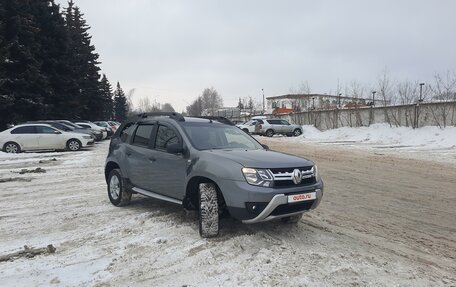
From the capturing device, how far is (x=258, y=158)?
5.57 m

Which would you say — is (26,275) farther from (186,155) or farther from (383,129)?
(383,129)

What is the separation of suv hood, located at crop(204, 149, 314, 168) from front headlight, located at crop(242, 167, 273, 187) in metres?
0.07

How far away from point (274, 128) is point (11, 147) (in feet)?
76.1

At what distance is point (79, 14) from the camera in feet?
166

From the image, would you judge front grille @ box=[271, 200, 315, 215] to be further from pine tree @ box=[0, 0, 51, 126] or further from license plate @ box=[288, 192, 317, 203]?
pine tree @ box=[0, 0, 51, 126]

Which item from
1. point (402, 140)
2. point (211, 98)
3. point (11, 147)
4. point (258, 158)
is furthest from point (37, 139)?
point (211, 98)

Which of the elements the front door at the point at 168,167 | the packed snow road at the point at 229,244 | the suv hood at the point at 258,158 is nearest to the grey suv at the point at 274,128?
the packed snow road at the point at 229,244

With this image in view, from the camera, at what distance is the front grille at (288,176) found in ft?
17.2

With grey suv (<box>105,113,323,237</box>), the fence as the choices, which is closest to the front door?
grey suv (<box>105,113,323,237</box>)

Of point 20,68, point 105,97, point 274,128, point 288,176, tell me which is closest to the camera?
point 288,176

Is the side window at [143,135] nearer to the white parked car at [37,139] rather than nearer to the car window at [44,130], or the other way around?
the white parked car at [37,139]

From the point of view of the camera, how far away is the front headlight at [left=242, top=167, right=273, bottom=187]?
204 inches

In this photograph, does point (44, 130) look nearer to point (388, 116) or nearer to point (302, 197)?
point (302, 197)

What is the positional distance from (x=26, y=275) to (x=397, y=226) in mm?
5418
